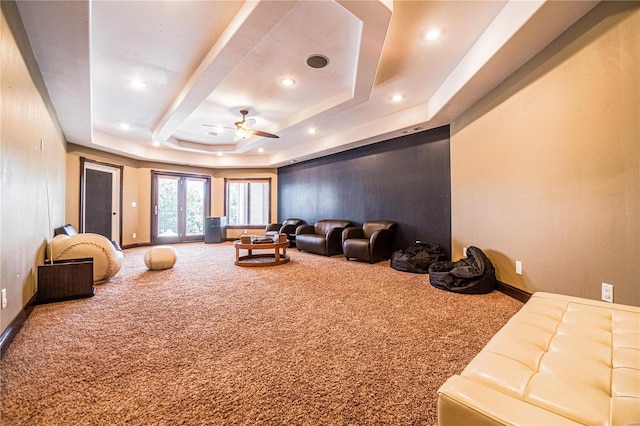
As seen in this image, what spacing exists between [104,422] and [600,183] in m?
3.41

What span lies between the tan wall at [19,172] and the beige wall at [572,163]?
423cm

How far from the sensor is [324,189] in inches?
272

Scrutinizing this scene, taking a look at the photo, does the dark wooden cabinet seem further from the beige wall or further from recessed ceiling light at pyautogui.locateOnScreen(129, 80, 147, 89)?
the beige wall

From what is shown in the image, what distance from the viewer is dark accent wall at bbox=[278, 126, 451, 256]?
454 centimetres

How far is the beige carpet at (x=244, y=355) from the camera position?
1.24 metres

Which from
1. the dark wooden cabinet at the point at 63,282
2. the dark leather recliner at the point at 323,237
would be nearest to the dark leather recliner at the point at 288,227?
the dark leather recliner at the point at 323,237

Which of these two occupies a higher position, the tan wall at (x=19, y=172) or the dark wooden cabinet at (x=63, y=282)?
the tan wall at (x=19, y=172)

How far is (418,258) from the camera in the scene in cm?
412

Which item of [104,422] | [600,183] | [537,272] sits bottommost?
[104,422]

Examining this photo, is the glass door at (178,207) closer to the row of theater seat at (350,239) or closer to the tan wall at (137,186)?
the tan wall at (137,186)

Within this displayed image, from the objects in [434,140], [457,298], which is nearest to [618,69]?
[457,298]

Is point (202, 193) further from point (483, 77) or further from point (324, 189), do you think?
point (483, 77)

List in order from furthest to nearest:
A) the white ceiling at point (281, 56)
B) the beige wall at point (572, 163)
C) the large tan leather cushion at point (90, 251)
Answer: the large tan leather cushion at point (90, 251) → the white ceiling at point (281, 56) → the beige wall at point (572, 163)

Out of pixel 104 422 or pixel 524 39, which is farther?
pixel 524 39
